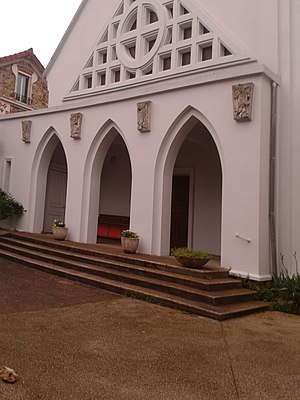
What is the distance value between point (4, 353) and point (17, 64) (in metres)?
21.1

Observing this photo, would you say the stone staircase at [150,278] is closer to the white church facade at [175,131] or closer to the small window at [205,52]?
the white church facade at [175,131]

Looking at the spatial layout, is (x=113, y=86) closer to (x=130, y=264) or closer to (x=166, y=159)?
(x=166, y=159)

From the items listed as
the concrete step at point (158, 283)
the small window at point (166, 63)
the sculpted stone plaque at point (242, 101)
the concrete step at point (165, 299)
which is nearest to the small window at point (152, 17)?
the small window at point (166, 63)

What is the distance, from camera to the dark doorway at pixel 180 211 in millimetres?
11656

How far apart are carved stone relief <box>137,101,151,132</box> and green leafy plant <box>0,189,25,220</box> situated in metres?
5.50

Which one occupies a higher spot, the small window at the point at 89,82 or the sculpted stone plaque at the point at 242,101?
the small window at the point at 89,82

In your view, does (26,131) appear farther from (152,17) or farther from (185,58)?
(185,58)

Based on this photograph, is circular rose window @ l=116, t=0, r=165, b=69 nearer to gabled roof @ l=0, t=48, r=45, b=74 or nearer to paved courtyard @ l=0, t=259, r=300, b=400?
paved courtyard @ l=0, t=259, r=300, b=400

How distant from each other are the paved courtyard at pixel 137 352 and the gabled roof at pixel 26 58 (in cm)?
1774

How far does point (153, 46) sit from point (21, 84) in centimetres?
1393

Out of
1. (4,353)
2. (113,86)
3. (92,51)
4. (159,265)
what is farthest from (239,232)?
(92,51)

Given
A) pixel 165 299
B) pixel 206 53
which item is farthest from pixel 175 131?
pixel 165 299

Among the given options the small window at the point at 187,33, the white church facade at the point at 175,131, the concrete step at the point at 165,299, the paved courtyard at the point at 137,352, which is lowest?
the paved courtyard at the point at 137,352

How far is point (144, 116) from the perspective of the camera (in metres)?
9.25
